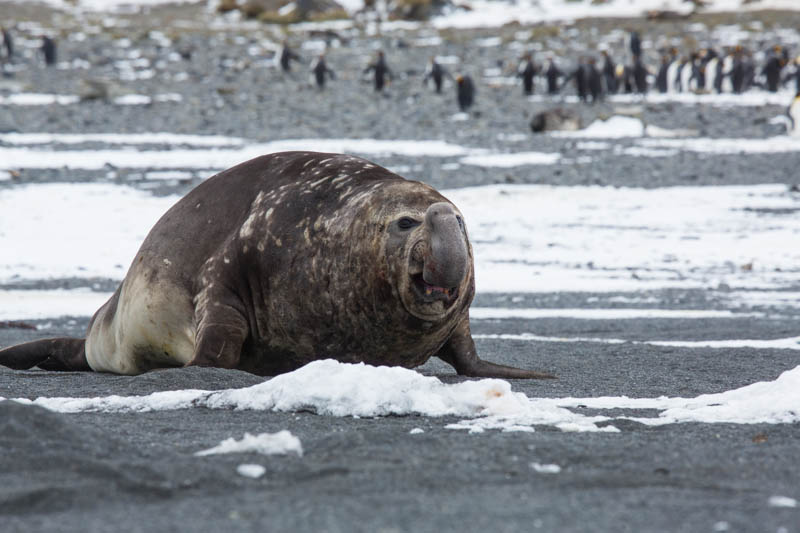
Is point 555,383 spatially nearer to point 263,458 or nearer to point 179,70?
point 263,458

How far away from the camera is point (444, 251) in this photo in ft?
13.8

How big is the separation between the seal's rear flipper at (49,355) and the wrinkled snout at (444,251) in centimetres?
284

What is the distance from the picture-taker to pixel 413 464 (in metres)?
2.87

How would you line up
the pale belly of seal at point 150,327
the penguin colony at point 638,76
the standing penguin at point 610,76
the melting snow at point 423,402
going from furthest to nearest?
1. the standing penguin at point 610,76
2. the penguin colony at point 638,76
3. the pale belly of seal at point 150,327
4. the melting snow at point 423,402

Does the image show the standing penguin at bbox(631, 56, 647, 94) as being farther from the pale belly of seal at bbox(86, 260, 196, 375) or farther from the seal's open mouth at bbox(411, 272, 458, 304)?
the seal's open mouth at bbox(411, 272, 458, 304)

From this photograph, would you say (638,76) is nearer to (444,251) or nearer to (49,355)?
(49,355)

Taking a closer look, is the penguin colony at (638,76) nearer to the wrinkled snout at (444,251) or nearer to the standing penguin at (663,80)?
the standing penguin at (663,80)

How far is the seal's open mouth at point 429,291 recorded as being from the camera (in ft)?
14.8

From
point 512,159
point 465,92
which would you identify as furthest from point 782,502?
point 465,92

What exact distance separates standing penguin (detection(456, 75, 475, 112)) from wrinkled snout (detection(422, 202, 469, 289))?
77.5 ft

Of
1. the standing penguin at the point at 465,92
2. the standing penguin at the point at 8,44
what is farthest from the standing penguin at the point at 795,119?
the standing penguin at the point at 8,44

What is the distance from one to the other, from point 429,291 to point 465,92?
78.4 ft

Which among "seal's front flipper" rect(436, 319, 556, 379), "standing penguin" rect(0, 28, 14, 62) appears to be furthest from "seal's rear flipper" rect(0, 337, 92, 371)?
"standing penguin" rect(0, 28, 14, 62)

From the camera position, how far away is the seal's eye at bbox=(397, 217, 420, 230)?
465 centimetres
